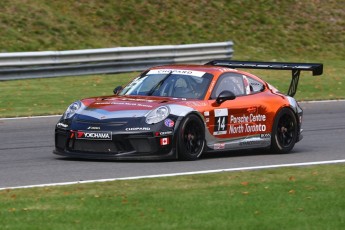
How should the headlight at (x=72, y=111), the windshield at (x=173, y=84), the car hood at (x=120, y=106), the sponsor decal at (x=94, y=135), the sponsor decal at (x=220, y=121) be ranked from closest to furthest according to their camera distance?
the sponsor decal at (x=94, y=135)
the car hood at (x=120, y=106)
the headlight at (x=72, y=111)
the sponsor decal at (x=220, y=121)
the windshield at (x=173, y=84)

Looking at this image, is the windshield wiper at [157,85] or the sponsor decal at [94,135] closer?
the sponsor decal at [94,135]

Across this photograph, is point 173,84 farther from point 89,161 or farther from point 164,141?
point 89,161

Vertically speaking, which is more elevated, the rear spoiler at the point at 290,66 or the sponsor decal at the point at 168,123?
the rear spoiler at the point at 290,66

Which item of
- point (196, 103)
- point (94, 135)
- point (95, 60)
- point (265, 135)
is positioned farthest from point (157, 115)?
point (95, 60)

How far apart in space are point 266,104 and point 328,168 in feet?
7.30

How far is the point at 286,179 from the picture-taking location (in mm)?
10922

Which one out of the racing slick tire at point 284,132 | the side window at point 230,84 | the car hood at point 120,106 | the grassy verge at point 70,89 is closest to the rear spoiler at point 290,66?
the side window at point 230,84

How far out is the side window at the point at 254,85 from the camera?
14.1 m

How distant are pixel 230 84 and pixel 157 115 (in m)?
1.72

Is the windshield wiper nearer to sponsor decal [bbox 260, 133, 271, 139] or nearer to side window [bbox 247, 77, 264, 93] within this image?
side window [bbox 247, 77, 264, 93]

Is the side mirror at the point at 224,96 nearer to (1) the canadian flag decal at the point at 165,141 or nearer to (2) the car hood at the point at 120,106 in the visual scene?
(2) the car hood at the point at 120,106

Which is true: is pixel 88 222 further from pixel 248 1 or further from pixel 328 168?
pixel 248 1

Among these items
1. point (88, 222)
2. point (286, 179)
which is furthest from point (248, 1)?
point (88, 222)

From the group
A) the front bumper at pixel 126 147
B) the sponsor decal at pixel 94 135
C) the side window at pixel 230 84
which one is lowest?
the front bumper at pixel 126 147
